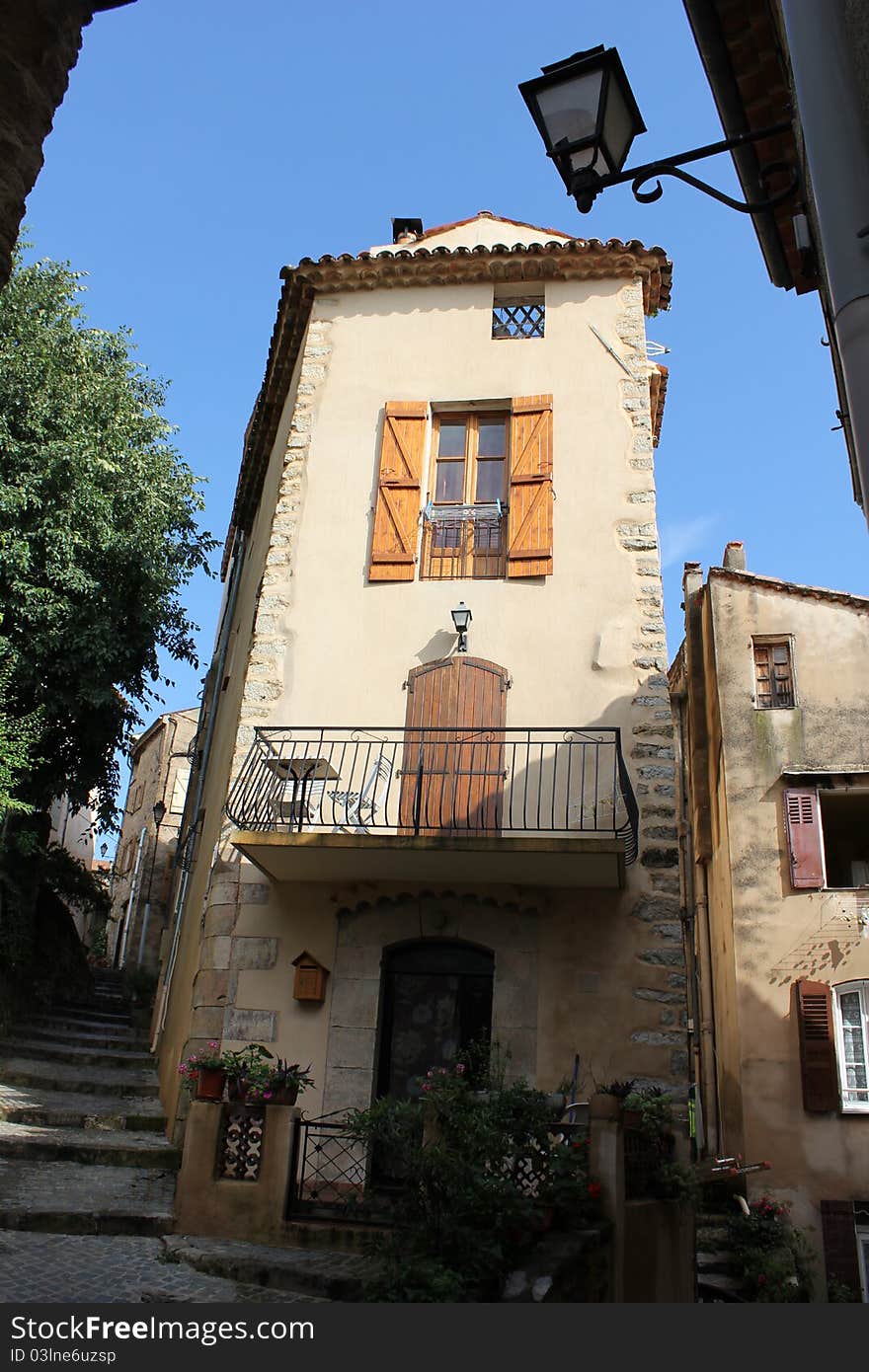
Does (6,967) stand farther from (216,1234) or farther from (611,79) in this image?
(611,79)

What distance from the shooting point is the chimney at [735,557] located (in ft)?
56.5

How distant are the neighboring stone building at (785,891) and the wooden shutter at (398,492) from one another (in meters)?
6.65

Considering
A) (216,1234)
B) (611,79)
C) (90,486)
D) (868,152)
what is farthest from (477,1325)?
(90,486)

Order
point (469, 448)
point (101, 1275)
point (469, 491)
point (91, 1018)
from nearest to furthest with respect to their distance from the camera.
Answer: point (101, 1275) < point (469, 491) < point (469, 448) < point (91, 1018)

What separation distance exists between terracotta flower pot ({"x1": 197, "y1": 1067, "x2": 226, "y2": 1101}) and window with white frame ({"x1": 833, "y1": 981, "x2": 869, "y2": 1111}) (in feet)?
Result: 28.6

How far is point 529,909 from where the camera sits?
Result: 870cm

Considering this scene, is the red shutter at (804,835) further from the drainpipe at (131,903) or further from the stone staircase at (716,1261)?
the drainpipe at (131,903)

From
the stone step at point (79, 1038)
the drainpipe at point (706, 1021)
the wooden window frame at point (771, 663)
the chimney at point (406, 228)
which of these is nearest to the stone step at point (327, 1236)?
the stone step at point (79, 1038)

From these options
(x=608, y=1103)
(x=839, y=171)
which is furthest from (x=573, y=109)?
(x=608, y=1103)

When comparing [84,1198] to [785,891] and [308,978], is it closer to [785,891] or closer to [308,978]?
[308,978]

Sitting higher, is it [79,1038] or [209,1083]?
[79,1038]

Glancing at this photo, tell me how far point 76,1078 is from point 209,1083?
194 inches

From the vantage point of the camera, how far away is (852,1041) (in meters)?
12.9

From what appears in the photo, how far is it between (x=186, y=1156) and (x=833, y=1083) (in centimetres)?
874
